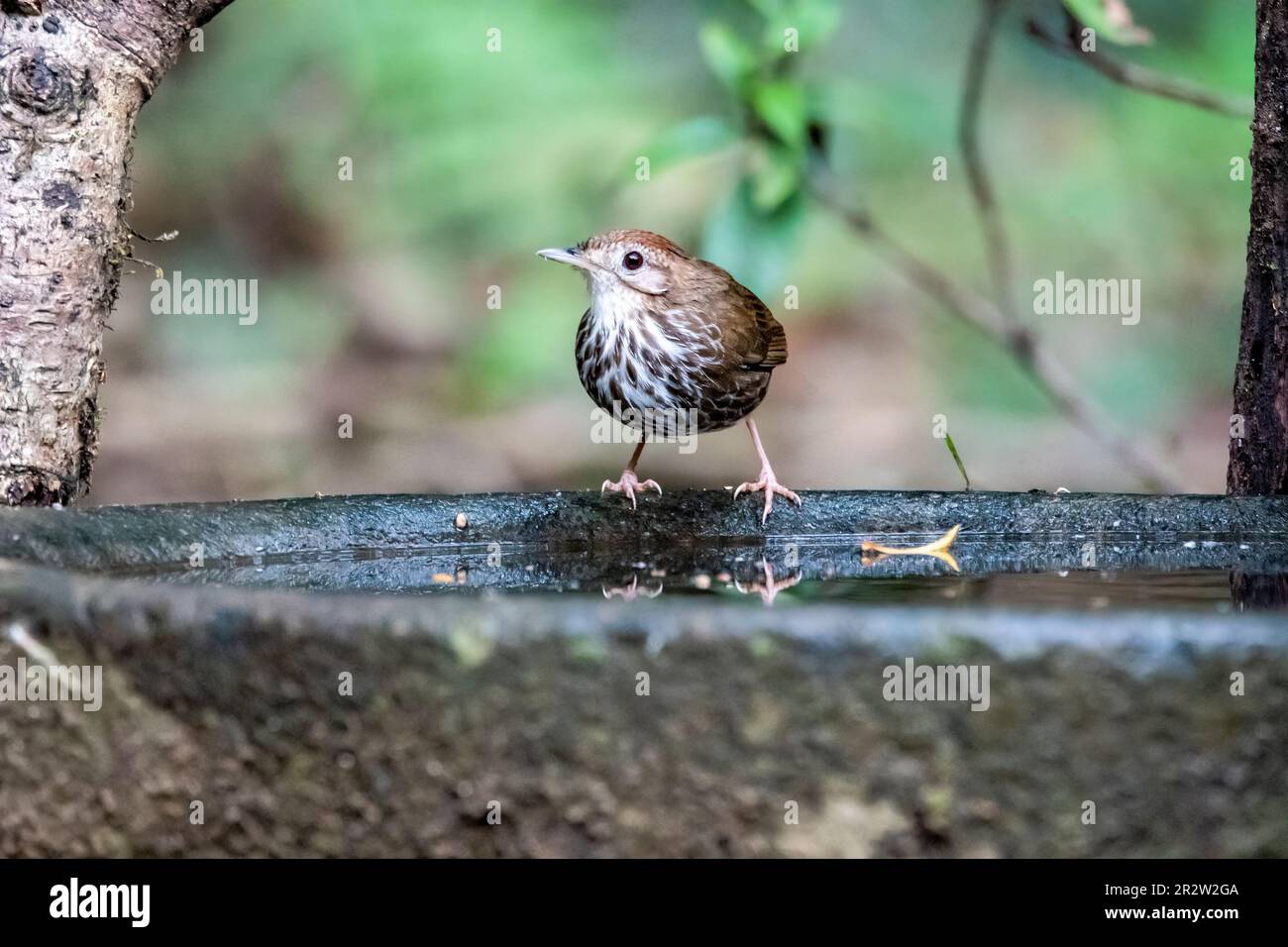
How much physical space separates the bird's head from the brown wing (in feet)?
0.65

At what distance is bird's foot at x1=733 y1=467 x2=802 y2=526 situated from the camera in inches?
145

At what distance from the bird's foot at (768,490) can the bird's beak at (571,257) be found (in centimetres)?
76

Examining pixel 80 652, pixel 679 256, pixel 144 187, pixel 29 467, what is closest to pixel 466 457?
pixel 144 187

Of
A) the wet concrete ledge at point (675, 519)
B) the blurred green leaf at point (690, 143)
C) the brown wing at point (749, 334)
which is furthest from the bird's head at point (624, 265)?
the blurred green leaf at point (690, 143)

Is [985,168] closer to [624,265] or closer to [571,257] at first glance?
[624,265]

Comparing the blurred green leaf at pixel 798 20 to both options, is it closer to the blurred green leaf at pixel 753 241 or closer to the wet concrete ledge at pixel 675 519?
the blurred green leaf at pixel 753 241

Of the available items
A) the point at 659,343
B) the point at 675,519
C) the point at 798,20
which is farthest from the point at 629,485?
the point at 798,20

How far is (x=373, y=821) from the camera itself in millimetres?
1904

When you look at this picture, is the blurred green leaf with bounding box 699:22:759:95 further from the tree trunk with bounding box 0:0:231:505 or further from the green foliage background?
the tree trunk with bounding box 0:0:231:505

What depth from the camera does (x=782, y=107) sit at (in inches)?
224

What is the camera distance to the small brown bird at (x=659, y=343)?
4.05m

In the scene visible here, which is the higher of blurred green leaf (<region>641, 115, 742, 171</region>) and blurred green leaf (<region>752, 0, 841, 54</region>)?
blurred green leaf (<region>752, 0, 841, 54</region>)

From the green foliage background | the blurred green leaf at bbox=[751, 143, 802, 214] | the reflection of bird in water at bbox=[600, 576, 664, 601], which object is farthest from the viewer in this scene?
the green foliage background

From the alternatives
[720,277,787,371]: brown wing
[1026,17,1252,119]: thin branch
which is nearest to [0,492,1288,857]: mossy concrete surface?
[720,277,787,371]: brown wing
